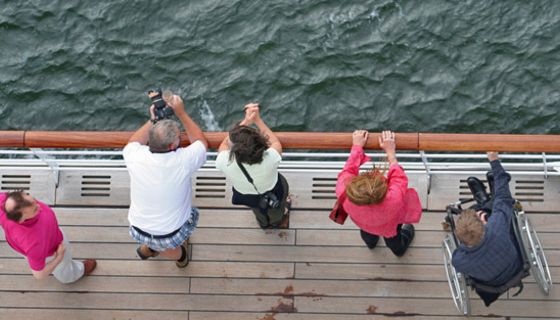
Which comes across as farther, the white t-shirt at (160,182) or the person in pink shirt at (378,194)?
the white t-shirt at (160,182)

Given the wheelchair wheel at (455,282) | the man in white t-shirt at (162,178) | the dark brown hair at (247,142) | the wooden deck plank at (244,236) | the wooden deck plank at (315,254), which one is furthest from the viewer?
the wooden deck plank at (244,236)

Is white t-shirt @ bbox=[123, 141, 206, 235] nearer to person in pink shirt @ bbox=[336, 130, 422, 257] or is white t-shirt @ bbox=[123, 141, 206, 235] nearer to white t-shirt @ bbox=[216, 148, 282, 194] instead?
white t-shirt @ bbox=[216, 148, 282, 194]

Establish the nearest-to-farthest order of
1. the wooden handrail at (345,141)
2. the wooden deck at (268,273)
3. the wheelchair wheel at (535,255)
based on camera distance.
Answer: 1. the wooden handrail at (345,141)
2. the wheelchair wheel at (535,255)
3. the wooden deck at (268,273)

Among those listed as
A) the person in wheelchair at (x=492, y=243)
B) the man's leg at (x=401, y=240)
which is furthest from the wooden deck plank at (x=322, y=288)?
the person in wheelchair at (x=492, y=243)

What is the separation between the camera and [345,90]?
9.76m

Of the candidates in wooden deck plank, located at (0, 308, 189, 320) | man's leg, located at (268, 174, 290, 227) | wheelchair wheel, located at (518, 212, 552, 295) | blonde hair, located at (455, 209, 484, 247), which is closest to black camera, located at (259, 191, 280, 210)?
man's leg, located at (268, 174, 290, 227)

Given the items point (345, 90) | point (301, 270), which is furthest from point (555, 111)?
point (301, 270)

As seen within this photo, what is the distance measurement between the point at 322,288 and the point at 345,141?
1.37 m

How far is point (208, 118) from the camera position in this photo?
32.0 ft

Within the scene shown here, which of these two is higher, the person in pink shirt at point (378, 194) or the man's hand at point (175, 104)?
the man's hand at point (175, 104)

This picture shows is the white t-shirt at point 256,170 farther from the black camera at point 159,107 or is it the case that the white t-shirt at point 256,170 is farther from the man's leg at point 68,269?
the man's leg at point 68,269

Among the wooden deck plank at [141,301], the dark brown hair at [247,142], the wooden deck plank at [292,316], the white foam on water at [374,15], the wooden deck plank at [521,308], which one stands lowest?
the wooden deck plank at [292,316]

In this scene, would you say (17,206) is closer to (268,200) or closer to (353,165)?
(268,200)

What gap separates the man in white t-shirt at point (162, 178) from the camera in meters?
4.36
